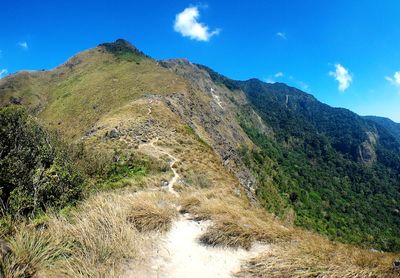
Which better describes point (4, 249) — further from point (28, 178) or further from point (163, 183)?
point (163, 183)

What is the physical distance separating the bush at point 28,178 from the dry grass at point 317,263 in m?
5.88

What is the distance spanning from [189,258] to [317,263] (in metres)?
2.72

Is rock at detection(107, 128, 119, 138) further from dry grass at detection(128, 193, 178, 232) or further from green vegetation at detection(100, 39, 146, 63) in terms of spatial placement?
green vegetation at detection(100, 39, 146, 63)

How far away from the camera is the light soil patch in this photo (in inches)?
251

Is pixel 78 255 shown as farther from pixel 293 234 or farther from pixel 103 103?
pixel 103 103

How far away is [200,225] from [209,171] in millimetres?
17888

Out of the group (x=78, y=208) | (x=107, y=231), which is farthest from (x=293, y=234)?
(x=78, y=208)

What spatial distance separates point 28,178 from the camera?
10.5 m

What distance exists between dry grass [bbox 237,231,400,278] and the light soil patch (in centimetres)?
40

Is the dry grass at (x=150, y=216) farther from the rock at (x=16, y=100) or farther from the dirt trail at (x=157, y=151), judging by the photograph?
the rock at (x=16, y=100)

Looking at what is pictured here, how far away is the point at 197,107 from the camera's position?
71.5 metres

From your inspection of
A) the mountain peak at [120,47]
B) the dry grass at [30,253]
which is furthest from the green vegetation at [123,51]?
the dry grass at [30,253]

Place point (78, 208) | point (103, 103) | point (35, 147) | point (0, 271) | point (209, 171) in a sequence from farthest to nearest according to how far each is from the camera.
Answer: point (103, 103)
point (209, 171)
point (35, 147)
point (78, 208)
point (0, 271)

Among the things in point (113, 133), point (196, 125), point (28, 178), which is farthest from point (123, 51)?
point (28, 178)
